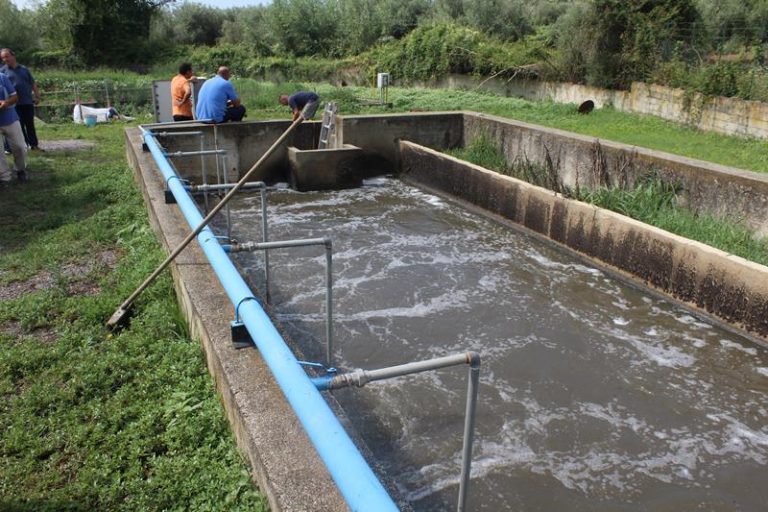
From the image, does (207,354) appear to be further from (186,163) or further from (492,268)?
(186,163)

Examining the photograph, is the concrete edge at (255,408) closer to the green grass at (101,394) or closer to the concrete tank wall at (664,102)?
the green grass at (101,394)

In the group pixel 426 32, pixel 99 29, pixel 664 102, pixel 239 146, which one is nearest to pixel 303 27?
pixel 99 29

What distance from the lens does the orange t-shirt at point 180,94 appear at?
34.4 feet

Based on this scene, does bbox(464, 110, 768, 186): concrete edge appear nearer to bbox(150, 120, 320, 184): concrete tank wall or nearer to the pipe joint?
bbox(150, 120, 320, 184): concrete tank wall

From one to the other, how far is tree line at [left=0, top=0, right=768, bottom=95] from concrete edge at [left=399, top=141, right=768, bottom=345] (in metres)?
5.63

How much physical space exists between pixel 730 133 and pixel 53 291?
1086 cm

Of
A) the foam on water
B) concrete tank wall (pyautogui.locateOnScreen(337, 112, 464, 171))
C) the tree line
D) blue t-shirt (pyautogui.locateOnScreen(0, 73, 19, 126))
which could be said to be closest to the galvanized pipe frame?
the foam on water

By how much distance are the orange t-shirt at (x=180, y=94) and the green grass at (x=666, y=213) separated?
5.77 m

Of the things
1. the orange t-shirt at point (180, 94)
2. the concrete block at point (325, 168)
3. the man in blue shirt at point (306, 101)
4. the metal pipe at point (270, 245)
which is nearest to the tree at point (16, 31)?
the orange t-shirt at point (180, 94)

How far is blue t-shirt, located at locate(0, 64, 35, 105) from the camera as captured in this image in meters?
10.2

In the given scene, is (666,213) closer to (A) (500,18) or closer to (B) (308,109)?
(B) (308,109)

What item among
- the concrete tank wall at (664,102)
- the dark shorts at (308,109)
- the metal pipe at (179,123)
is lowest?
the metal pipe at (179,123)

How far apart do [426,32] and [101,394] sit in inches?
788

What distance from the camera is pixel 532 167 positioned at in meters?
9.34
